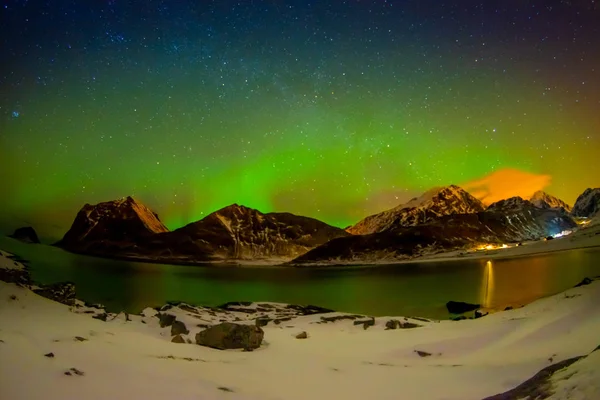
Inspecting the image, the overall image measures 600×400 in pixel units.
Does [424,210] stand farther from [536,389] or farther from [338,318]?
[536,389]

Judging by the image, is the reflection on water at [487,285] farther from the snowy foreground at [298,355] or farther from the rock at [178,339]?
the rock at [178,339]

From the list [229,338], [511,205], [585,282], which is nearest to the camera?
[229,338]

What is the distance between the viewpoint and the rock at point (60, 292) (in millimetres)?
6477

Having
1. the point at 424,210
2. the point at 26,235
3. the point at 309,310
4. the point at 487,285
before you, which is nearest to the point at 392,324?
the point at 309,310

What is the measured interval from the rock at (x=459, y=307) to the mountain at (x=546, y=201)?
1560 mm

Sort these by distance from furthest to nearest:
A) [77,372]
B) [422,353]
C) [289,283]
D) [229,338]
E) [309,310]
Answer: [289,283] → [309,310] → [229,338] → [422,353] → [77,372]

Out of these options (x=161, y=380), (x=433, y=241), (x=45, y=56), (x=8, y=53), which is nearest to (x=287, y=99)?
(x=433, y=241)

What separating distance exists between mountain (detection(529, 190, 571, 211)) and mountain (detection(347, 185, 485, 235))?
0.67 m

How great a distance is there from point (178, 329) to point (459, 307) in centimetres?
368

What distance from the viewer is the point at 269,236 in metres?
6.86

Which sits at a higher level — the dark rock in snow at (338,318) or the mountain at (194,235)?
the mountain at (194,235)

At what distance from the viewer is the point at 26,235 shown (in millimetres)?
6922

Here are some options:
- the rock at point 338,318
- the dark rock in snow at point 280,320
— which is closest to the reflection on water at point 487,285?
the rock at point 338,318

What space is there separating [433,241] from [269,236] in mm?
2314
